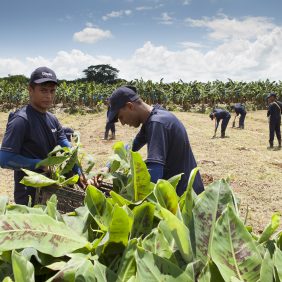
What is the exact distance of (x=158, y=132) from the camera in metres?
2.23

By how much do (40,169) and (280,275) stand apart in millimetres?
2039

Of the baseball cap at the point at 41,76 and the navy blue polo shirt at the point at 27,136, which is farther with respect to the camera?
the baseball cap at the point at 41,76

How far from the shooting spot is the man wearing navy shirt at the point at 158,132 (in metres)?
2.20

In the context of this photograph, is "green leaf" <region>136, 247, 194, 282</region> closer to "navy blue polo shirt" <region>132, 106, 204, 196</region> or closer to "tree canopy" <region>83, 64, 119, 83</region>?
"navy blue polo shirt" <region>132, 106, 204, 196</region>

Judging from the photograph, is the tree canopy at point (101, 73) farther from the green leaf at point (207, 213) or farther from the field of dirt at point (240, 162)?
the green leaf at point (207, 213)

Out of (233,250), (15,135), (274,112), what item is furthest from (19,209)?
(274,112)

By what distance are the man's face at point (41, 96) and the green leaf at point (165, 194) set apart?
186 cm

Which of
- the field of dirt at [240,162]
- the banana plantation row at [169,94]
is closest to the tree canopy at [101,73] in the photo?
the banana plantation row at [169,94]

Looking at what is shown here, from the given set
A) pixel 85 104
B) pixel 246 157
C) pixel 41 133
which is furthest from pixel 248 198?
pixel 85 104

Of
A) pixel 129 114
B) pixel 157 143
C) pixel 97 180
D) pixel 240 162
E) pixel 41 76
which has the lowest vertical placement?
pixel 240 162

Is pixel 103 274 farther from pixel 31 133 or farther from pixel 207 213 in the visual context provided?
pixel 31 133

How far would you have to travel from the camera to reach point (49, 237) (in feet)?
3.20

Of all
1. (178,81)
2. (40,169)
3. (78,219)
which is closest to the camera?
(78,219)

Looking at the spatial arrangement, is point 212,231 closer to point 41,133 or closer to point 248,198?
point 41,133
